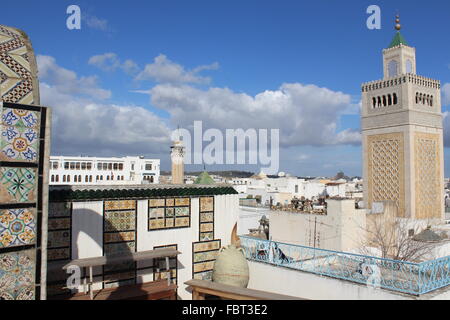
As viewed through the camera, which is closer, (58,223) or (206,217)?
(58,223)

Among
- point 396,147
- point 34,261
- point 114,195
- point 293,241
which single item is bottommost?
point 293,241

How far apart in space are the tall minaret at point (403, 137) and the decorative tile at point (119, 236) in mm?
15107

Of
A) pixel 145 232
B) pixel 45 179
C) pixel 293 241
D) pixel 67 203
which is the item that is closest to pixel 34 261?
pixel 45 179

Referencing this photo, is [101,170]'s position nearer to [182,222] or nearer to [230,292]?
[182,222]

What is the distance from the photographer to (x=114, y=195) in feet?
24.2

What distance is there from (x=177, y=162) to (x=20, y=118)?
21464 mm

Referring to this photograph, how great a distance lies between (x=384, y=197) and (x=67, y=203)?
662 inches

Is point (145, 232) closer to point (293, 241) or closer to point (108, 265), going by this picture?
point (108, 265)

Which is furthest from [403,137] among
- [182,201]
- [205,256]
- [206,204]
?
[182,201]

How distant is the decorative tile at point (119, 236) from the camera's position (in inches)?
286

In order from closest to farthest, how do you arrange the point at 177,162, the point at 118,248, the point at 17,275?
1. the point at 17,275
2. the point at 118,248
3. the point at 177,162

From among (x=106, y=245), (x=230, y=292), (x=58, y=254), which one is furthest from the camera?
(x=106, y=245)

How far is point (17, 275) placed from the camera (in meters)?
3.41

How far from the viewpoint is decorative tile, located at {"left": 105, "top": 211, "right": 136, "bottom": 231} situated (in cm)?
732
